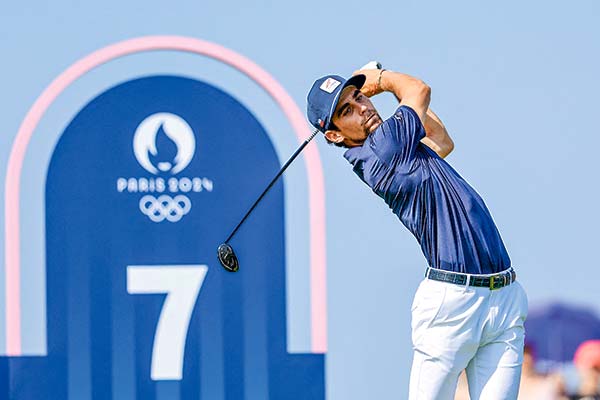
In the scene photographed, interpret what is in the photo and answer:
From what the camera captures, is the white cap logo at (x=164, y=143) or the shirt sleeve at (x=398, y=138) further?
the white cap logo at (x=164, y=143)

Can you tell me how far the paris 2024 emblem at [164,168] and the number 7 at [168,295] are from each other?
169 mm

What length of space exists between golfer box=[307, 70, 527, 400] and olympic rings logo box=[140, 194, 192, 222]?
92cm

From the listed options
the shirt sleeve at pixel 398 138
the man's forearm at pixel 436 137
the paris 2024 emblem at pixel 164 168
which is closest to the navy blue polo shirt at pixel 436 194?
the shirt sleeve at pixel 398 138

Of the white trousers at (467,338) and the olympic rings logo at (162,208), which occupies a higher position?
the olympic rings logo at (162,208)

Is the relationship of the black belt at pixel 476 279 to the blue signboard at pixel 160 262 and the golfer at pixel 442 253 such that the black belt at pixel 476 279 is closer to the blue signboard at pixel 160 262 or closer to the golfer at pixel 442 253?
the golfer at pixel 442 253

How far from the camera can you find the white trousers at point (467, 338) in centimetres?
296

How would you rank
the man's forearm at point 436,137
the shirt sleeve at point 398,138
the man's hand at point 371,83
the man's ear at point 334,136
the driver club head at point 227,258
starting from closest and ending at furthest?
the shirt sleeve at point 398,138 → the man's ear at point 334,136 → the man's hand at point 371,83 → the man's forearm at point 436,137 → the driver club head at point 227,258

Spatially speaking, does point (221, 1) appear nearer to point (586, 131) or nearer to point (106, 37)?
point (106, 37)

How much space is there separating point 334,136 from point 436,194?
0.32 metres

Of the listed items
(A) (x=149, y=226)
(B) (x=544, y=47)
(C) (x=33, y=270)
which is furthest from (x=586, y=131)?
(C) (x=33, y=270)

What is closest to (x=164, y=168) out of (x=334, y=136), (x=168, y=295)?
(x=168, y=295)

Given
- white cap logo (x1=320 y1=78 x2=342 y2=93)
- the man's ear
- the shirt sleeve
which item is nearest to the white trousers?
the shirt sleeve

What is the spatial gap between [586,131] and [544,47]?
31cm

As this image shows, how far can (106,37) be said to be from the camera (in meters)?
3.78
